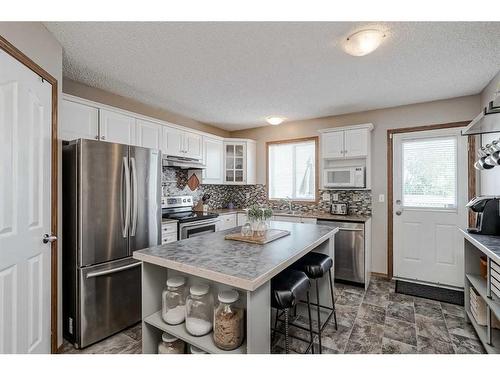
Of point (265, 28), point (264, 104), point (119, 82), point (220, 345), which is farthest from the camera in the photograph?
point (264, 104)

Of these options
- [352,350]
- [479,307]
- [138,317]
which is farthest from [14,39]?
[479,307]

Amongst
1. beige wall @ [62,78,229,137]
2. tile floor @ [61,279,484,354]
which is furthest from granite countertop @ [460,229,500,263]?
beige wall @ [62,78,229,137]

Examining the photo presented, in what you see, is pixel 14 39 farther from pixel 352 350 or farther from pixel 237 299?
pixel 352 350

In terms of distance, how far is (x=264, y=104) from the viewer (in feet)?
11.2

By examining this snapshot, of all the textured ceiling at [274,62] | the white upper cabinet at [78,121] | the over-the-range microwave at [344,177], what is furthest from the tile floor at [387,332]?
the textured ceiling at [274,62]

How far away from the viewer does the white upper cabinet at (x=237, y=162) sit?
459cm

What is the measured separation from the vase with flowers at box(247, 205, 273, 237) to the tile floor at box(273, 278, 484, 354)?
0.93 meters

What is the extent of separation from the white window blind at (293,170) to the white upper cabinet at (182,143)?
1400 millimetres

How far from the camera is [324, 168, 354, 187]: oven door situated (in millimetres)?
3617

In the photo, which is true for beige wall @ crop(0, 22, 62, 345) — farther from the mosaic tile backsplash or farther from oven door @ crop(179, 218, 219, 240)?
the mosaic tile backsplash

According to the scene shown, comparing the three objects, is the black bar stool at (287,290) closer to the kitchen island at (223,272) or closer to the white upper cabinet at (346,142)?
the kitchen island at (223,272)

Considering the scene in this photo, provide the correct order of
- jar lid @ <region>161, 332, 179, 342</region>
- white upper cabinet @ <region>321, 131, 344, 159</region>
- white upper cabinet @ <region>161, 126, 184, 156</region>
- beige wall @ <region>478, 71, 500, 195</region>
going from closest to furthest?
jar lid @ <region>161, 332, 179, 342</region>, beige wall @ <region>478, 71, 500, 195</region>, white upper cabinet @ <region>161, 126, 184, 156</region>, white upper cabinet @ <region>321, 131, 344, 159</region>

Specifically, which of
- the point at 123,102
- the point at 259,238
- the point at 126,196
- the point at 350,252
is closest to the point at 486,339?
the point at 350,252

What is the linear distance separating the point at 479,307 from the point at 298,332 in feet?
5.16
